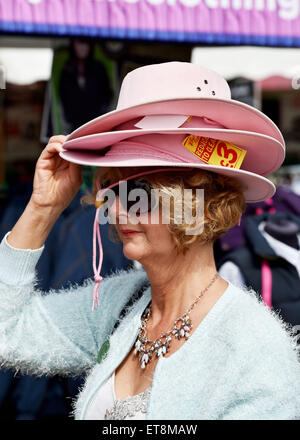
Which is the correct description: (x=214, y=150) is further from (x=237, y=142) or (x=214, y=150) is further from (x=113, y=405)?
(x=113, y=405)

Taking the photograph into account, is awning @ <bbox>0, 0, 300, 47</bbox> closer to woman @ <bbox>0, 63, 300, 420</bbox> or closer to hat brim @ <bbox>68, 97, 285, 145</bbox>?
woman @ <bbox>0, 63, 300, 420</bbox>

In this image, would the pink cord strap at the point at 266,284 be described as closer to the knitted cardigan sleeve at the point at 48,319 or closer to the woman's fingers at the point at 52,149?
the knitted cardigan sleeve at the point at 48,319

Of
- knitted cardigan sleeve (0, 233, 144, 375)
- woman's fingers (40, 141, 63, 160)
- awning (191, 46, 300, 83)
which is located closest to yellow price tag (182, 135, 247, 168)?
woman's fingers (40, 141, 63, 160)

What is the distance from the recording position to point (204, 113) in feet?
4.25

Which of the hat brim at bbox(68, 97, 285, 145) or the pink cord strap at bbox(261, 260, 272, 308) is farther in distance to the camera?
the pink cord strap at bbox(261, 260, 272, 308)

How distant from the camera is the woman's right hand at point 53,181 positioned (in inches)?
60.4

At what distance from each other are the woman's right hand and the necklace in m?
0.47

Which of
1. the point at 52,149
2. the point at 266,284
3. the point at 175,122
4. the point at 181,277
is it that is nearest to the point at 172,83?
the point at 175,122

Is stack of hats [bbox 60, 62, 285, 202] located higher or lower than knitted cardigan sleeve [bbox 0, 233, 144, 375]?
higher

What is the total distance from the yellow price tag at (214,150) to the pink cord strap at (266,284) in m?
1.06

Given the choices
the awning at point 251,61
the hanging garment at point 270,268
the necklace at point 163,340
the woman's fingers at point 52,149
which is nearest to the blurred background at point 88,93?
the hanging garment at point 270,268

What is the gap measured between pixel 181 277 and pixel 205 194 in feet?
0.82

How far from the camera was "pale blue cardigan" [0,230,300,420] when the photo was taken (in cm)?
121
